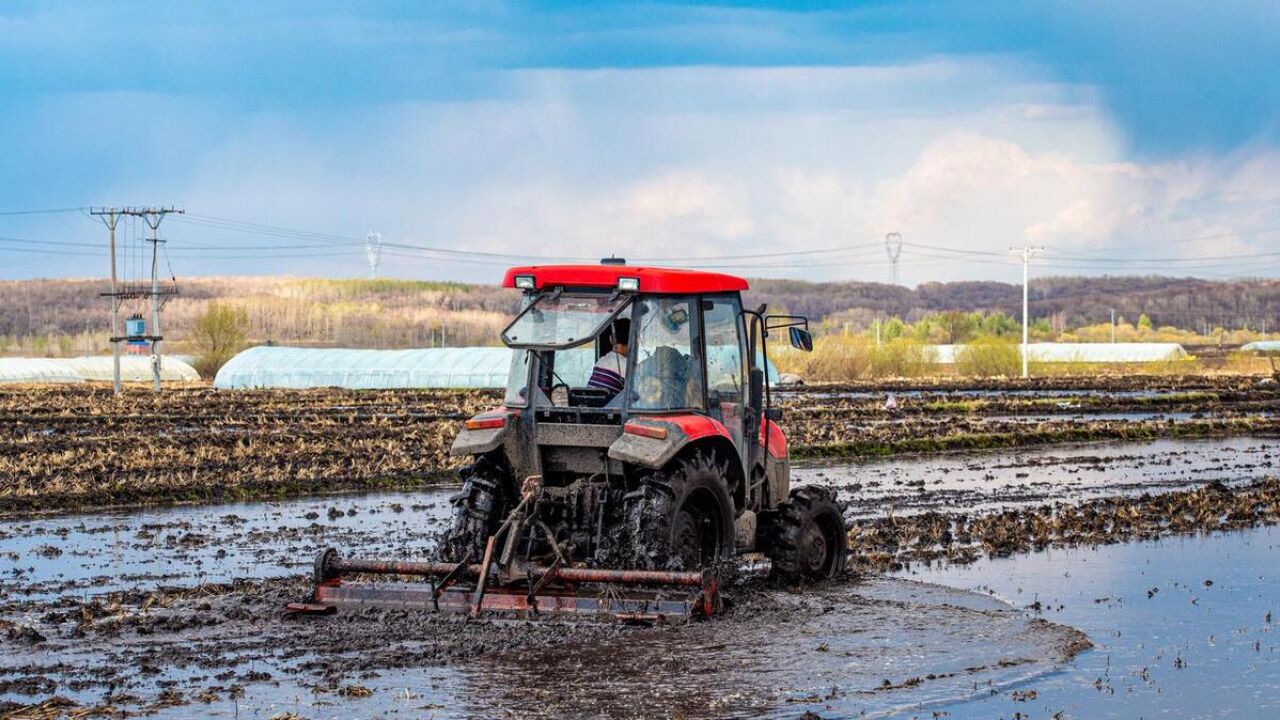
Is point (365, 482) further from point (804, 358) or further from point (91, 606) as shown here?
point (804, 358)

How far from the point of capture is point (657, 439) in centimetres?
1124

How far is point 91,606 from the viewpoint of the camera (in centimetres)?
1202

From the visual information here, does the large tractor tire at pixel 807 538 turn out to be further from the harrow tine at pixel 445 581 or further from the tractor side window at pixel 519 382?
the harrow tine at pixel 445 581

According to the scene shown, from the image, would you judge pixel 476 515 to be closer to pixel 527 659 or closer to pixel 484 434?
pixel 484 434

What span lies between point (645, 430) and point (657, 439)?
11cm

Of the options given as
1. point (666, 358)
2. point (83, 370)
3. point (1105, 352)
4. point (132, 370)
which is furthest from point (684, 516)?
point (1105, 352)

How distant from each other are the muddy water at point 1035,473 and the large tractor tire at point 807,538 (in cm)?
580

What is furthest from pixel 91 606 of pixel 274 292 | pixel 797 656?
pixel 274 292

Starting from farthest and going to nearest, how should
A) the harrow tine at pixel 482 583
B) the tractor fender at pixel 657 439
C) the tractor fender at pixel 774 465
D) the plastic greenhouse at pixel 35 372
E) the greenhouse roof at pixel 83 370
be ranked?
the greenhouse roof at pixel 83 370, the plastic greenhouse at pixel 35 372, the tractor fender at pixel 774 465, the tractor fender at pixel 657 439, the harrow tine at pixel 482 583

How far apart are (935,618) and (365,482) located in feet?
44.5

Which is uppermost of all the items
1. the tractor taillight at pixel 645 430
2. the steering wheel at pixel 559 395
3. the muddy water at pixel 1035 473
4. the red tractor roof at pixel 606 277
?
the red tractor roof at pixel 606 277

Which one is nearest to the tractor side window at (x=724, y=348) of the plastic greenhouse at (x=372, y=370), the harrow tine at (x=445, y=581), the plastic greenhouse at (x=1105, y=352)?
the harrow tine at (x=445, y=581)

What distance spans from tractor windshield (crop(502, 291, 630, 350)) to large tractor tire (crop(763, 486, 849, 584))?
8.48ft

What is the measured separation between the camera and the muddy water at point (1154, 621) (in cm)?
929
